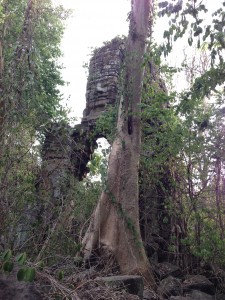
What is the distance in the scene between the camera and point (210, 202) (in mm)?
8047

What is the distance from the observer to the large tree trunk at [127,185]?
6.58 metres

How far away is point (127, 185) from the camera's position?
7059 mm

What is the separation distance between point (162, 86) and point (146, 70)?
43.8 inches

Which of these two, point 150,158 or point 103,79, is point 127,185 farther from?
point 103,79

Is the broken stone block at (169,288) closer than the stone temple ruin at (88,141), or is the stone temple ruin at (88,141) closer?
the broken stone block at (169,288)

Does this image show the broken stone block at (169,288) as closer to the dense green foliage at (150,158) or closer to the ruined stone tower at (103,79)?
the dense green foliage at (150,158)

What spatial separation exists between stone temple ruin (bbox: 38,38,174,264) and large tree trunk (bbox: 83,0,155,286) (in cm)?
68

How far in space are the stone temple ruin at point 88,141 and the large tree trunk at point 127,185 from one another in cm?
68

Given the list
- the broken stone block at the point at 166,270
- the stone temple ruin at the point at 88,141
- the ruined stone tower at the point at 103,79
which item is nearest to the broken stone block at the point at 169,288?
the broken stone block at the point at 166,270

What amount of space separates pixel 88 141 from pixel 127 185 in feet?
Result: 9.76

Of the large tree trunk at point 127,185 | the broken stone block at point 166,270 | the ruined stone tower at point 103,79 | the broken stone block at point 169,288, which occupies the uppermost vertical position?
the ruined stone tower at point 103,79

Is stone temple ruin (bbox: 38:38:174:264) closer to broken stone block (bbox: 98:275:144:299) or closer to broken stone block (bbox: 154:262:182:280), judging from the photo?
broken stone block (bbox: 154:262:182:280)

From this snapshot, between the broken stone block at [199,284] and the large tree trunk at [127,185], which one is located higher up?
the large tree trunk at [127,185]

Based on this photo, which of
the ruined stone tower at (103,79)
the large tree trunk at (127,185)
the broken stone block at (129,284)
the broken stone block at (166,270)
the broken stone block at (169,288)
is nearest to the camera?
→ the broken stone block at (129,284)
